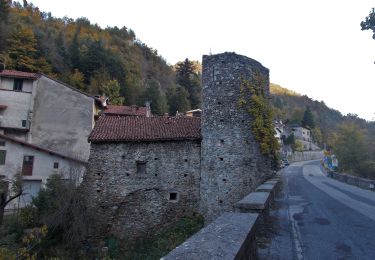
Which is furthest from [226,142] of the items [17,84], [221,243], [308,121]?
[308,121]

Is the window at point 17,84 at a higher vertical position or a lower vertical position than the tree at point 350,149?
higher

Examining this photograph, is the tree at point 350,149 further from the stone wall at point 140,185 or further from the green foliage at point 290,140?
the green foliage at point 290,140

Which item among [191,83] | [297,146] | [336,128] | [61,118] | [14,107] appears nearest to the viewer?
[61,118]

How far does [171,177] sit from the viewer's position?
15.9m

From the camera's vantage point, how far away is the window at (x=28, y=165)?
882 inches

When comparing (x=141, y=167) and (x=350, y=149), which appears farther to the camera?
(x=350, y=149)

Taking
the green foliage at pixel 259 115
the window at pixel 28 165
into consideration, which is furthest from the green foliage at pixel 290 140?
A: the window at pixel 28 165

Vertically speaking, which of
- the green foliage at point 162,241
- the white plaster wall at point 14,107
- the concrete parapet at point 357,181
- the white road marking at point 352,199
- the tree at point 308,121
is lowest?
the green foliage at point 162,241

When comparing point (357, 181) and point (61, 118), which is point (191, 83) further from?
point (357, 181)

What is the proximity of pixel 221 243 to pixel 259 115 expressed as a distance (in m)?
11.8

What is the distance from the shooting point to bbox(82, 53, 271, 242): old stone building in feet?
46.7

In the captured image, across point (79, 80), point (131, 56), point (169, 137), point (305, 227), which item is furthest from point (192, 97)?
point (305, 227)

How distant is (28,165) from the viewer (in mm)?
22641

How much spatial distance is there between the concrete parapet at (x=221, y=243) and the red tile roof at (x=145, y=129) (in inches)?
453
